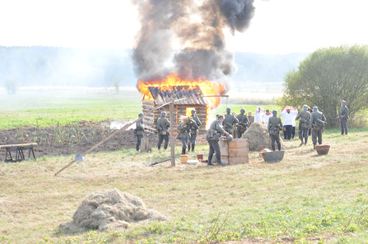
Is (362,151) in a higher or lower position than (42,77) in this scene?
lower

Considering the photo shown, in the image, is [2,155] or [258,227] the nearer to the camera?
[258,227]

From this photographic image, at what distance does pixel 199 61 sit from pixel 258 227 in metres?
27.6

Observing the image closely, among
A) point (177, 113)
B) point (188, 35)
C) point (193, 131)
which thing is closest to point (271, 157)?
point (193, 131)

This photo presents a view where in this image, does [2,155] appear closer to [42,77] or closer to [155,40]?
[155,40]

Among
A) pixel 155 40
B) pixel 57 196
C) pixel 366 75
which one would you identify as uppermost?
pixel 155 40

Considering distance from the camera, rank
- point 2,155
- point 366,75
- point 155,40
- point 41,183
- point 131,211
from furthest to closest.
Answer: point 155,40 < point 366,75 < point 2,155 < point 41,183 < point 131,211

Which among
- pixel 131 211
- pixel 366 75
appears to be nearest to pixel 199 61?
pixel 366 75

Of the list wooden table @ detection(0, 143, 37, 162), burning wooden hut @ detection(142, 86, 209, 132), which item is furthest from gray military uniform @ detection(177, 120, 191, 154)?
burning wooden hut @ detection(142, 86, 209, 132)

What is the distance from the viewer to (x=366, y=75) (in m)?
37.8

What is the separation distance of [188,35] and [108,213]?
27733mm

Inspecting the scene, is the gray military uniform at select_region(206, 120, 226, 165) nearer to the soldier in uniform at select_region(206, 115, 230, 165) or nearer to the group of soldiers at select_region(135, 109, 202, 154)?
the soldier in uniform at select_region(206, 115, 230, 165)

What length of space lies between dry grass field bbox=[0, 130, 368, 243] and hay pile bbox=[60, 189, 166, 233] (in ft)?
1.44

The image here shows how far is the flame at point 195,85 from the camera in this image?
118 ft

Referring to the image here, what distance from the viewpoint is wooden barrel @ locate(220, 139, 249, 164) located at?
878 inches
